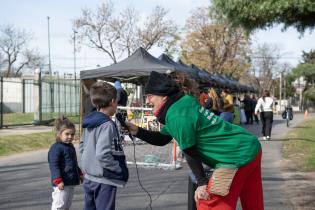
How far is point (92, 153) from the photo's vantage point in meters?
4.35

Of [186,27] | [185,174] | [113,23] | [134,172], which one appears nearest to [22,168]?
[134,172]

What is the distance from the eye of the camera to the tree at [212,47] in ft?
156

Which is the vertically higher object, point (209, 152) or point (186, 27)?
point (186, 27)

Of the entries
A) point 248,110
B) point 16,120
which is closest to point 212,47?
point 248,110

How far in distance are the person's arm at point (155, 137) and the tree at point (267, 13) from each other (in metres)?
4.58

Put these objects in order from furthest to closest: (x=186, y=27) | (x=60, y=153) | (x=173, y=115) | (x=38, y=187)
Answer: (x=186, y=27)
(x=38, y=187)
(x=60, y=153)
(x=173, y=115)

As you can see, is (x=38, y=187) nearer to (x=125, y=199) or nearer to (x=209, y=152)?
(x=125, y=199)

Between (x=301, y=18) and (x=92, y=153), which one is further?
(x=301, y=18)

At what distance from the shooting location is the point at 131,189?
801cm

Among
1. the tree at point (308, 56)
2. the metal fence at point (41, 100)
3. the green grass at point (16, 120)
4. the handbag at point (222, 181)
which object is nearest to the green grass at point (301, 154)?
the handbag at point (222, 181)

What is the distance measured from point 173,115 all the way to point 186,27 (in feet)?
152

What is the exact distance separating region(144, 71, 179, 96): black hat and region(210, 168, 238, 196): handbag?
2.19 ft

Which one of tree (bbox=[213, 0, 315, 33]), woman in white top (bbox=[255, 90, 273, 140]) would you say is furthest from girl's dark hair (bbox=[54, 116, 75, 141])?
woman in white top (bbox=[255, 90, 273, 140])

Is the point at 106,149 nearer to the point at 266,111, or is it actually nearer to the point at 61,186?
the point at 61,186
